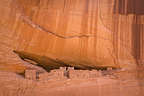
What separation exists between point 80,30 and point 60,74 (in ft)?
3.49

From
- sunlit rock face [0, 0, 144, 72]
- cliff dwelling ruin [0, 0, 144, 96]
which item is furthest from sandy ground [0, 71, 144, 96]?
sunlit rock face [0, 0, 144, 72]

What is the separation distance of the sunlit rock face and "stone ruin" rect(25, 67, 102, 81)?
1.49 feet

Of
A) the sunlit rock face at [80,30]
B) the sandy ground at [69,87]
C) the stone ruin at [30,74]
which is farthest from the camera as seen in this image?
the sunlit rock face at [80,30]

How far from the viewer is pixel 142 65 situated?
445 cm

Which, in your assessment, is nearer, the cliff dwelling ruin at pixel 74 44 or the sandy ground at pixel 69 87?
the sandy ground at pixel 69 87

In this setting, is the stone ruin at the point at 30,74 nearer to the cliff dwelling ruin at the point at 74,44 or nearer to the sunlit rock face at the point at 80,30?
the cliff dwelling ruin at the point at 74,44

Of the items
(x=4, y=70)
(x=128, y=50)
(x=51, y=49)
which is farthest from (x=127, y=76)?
(x=4, y=70)

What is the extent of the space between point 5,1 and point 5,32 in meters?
0.61

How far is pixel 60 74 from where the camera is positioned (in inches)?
158

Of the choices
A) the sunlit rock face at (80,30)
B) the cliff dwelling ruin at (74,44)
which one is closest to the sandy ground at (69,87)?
the cliff dwelling ruin at (74,44)

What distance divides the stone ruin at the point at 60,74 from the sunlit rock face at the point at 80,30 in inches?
17.8

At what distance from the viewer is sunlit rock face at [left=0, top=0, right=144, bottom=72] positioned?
13.5 ft

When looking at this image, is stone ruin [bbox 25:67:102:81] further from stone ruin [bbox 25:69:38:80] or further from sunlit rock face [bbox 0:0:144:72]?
sunlit rock face [bbox 0:0:144:72]

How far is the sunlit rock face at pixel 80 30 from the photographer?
4.11m
